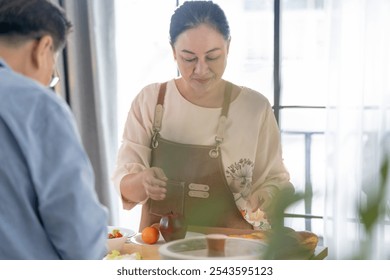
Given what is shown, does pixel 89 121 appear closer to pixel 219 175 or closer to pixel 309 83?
pixel 219 175

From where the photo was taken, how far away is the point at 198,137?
848 mm

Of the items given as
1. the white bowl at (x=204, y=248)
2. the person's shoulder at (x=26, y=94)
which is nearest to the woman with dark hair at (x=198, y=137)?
the white bowl at (x=204, y=248)

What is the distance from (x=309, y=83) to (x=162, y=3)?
24cm

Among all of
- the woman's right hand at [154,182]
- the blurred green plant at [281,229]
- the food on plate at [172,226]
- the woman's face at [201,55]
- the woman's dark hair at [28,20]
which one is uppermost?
the woman's dark hair at [28,20]

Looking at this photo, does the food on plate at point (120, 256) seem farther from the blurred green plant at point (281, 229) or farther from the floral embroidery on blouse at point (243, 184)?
the blurred green plant at point (281, 229)

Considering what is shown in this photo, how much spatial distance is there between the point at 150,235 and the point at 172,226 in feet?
0.12

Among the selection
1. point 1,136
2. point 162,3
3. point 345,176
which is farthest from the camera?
point 162,3

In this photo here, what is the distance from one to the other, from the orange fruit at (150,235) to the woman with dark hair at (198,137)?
0.09 ft

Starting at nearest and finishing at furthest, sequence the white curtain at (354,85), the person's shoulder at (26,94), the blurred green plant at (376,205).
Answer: the blurred green plant at (376,205)
the person's shoulder at (26,94)
the white curtain at (354,85)

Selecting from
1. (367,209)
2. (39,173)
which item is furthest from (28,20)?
(367,209)

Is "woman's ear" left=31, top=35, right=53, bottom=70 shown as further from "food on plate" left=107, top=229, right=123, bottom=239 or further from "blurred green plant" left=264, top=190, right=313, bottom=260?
"blurred green plant" left=264, top=190, right=313, bottom=260

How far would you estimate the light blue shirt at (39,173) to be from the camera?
0.63 meters
